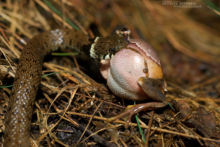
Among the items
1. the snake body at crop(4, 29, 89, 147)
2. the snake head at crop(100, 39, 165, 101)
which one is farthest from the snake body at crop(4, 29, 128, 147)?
the snake head at crop(100, 39, 165, 101)

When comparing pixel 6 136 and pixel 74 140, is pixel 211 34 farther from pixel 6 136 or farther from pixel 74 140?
pixel 6 136

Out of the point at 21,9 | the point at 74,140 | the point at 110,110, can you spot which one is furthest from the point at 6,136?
the point at 21,9

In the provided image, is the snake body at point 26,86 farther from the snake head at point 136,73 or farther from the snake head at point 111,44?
the snake head at point 136,73

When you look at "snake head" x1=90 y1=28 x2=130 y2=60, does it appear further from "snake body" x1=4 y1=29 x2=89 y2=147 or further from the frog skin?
"snake body" x1=4 y1=29 x2=89 y2=147

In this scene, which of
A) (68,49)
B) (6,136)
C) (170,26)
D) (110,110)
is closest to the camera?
(6,136)

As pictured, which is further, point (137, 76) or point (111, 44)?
point (111, 44)

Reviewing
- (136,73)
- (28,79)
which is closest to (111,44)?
(136,73)

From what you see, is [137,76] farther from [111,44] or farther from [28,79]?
[28,79]
